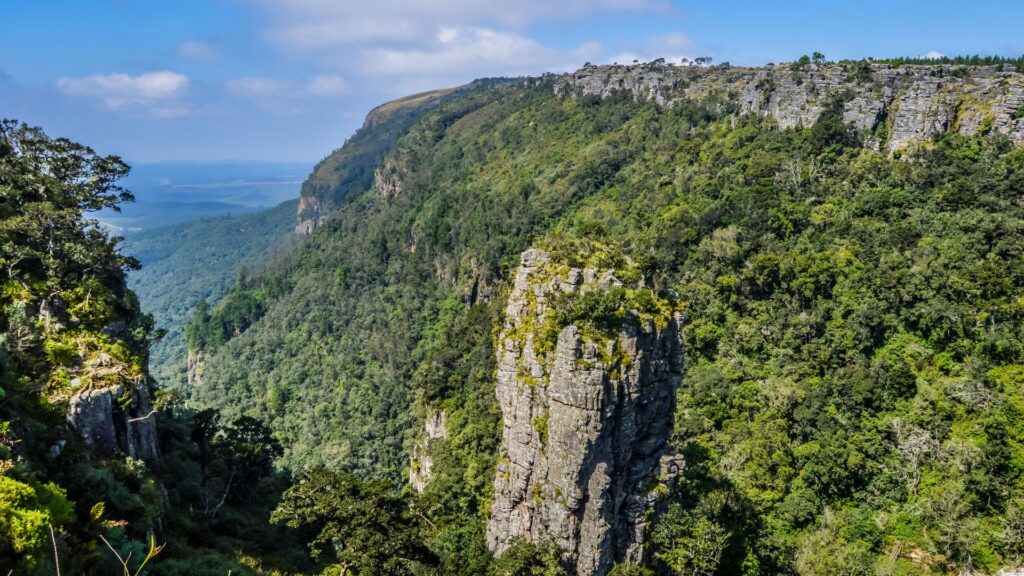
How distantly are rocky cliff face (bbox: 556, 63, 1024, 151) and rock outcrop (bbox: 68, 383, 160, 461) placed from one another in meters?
71.9

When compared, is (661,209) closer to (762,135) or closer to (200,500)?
(762,135)

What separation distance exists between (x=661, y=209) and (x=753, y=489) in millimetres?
39763

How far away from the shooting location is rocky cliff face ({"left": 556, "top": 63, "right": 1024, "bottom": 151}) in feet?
181

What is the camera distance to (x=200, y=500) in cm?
2977

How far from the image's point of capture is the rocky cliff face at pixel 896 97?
5509 cm

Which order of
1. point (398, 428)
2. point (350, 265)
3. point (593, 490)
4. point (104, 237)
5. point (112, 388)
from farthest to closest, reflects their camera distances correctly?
point (350, 265)
point (398, 428)
point (104, 237)
point (593, 490)
point (112, 388)

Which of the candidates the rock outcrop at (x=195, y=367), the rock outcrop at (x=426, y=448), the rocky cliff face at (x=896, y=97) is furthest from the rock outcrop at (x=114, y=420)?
the rock outcrop at (x=195, y=367)

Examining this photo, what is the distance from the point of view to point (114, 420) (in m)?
23.3

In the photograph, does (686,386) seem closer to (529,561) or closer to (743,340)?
(743,340)

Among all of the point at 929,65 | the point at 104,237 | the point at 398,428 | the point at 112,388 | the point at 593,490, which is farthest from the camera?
the point at 398,428

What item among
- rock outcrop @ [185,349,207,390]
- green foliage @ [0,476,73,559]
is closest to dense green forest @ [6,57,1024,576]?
green foliage @ [0,476,73,559]

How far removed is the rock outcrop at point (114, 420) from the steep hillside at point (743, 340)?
15151 millimetres

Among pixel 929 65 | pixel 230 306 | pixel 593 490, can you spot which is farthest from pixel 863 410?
pixel 230 306

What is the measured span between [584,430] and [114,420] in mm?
20638
